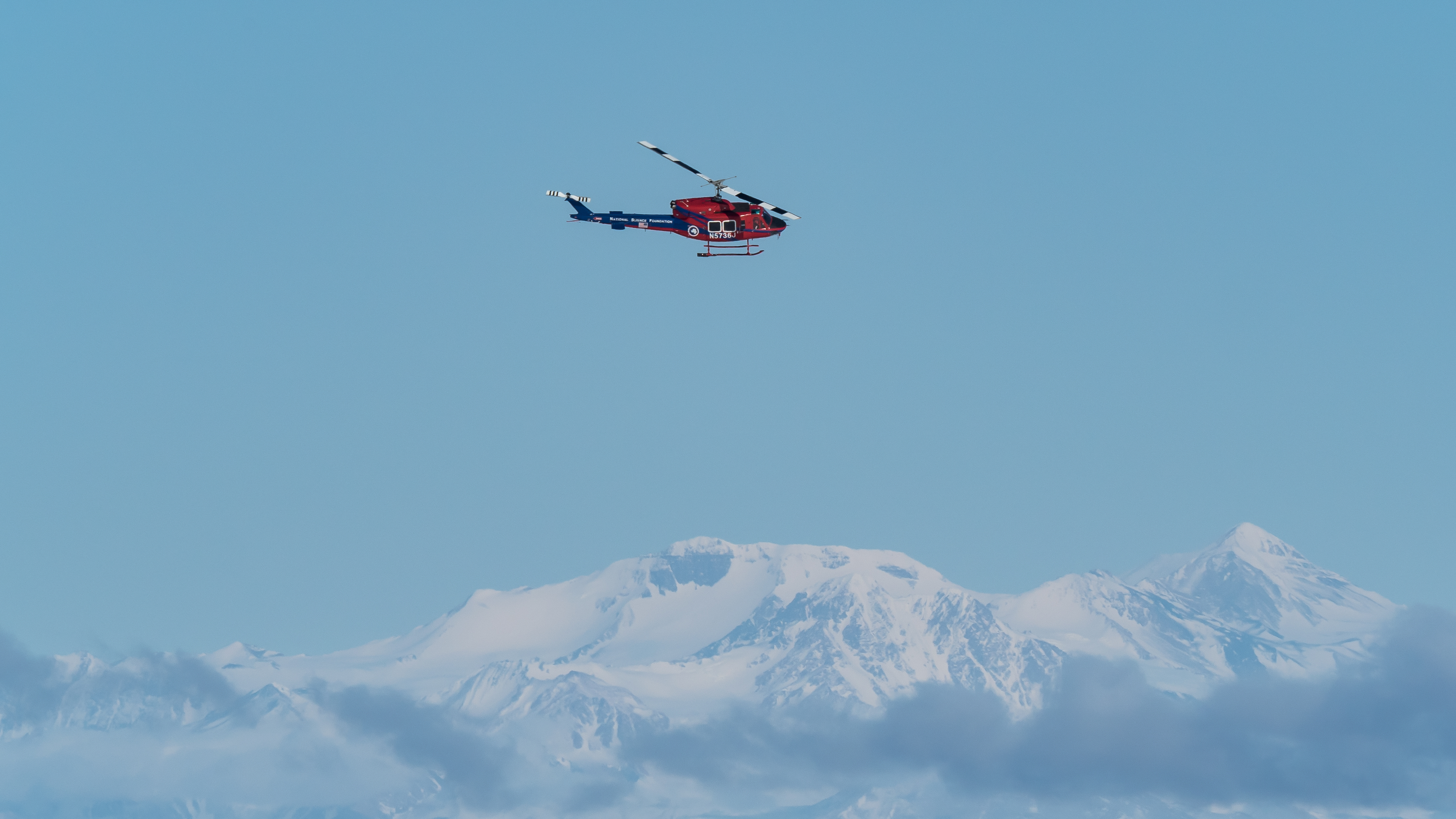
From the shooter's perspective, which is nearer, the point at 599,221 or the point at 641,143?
the point at 641,143

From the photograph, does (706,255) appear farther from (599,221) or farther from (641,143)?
(599,221)

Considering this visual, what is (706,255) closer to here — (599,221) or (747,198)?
(747,198)

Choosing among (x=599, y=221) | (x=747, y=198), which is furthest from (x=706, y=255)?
(x=599, y=221)

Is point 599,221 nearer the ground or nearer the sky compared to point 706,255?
nearer the sky

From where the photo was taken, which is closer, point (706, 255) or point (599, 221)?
point (706, 255)

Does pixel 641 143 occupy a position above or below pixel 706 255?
above

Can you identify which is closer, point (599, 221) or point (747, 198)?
point (747, 198)
